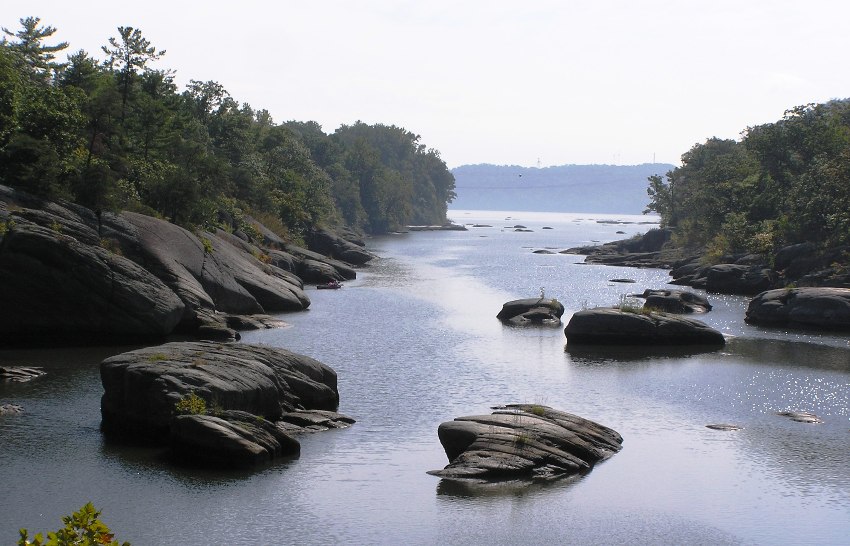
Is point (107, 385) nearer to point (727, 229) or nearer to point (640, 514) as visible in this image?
point (640, 514)

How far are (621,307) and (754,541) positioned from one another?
2976 cm

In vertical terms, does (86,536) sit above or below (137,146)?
below

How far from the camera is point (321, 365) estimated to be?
107 feet

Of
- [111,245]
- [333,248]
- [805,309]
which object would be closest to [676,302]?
[805,309]

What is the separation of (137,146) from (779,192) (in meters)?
60.1

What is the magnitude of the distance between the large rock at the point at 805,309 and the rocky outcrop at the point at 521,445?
104 feet

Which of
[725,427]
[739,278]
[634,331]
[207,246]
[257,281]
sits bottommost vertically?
[725,427]

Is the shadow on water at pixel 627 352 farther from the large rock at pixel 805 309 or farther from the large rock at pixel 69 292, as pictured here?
→ the large rock at pixel 69 292

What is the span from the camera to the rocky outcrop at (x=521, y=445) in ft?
80.4

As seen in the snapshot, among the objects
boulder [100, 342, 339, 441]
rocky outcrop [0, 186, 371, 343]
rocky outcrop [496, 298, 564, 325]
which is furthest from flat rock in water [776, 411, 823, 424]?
rocky outcrop [0, 186, 371, 343]

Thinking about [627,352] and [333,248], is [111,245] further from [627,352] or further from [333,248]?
Answer: [333,248]

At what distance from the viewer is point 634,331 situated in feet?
157

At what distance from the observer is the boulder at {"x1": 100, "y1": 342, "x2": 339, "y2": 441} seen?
87.8 feet

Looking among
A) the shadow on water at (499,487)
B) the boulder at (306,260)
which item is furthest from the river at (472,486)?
the boulder at (306,260)
